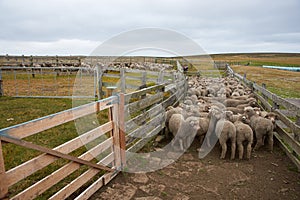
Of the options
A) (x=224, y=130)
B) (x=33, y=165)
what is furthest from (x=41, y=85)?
(x=33, y=165)

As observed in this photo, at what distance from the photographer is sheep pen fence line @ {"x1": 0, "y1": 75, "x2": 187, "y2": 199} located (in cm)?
248

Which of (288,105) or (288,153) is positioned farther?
(288,105)

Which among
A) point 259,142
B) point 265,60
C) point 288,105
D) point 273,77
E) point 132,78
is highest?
point 265,60

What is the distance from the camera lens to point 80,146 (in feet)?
11.6

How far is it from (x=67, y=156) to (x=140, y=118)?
9.02ft

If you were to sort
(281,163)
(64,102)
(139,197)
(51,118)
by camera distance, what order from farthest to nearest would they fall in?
(64,102), (281,163), (139,197), (51,118)

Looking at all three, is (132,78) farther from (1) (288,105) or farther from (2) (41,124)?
(2) (41,124)

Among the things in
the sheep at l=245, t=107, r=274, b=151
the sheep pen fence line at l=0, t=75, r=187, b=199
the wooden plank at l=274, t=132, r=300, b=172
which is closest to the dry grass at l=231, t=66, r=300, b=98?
the wooden plank at l=274, t=132, r=300, b=172

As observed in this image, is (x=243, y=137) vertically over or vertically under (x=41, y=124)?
under

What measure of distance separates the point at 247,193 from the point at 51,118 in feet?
11.2

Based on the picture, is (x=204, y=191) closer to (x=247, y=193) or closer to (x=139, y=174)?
(x=247, y=193)

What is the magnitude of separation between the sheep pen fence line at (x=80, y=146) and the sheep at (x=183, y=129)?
747 millimetres

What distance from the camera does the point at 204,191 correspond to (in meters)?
3.91

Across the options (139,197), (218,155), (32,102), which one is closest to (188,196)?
(139,197)
